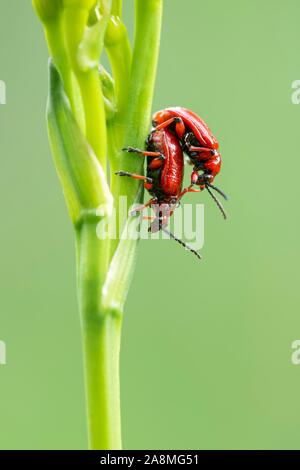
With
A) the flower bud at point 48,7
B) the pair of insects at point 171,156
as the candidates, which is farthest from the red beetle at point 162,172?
the flower bud at point 48,7

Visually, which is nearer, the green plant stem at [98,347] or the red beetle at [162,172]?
the green plant stem at [98,347]

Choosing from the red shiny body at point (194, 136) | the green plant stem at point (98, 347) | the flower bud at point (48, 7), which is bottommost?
the green plant stem at point (98, 347)

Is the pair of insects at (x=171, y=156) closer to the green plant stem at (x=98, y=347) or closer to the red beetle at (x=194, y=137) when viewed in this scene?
the red beetle at (x=194, y=137)

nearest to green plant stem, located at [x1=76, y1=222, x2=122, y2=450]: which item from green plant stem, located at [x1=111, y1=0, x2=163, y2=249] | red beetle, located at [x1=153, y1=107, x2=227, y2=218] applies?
green plant stem, located at [x1=111, y1=0, x2=163, y2=249]

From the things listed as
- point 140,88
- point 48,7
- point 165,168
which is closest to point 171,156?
point 165,168

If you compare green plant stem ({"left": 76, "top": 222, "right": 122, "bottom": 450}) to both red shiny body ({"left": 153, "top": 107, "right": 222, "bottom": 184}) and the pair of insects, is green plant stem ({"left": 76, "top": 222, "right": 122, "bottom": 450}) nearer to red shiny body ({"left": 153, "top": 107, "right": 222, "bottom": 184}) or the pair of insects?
the pair of insects

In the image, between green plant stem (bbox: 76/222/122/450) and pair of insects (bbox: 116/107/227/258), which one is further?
pair of insects (bbox: 116/107/227/258)

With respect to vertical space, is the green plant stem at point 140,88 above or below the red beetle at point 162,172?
above
